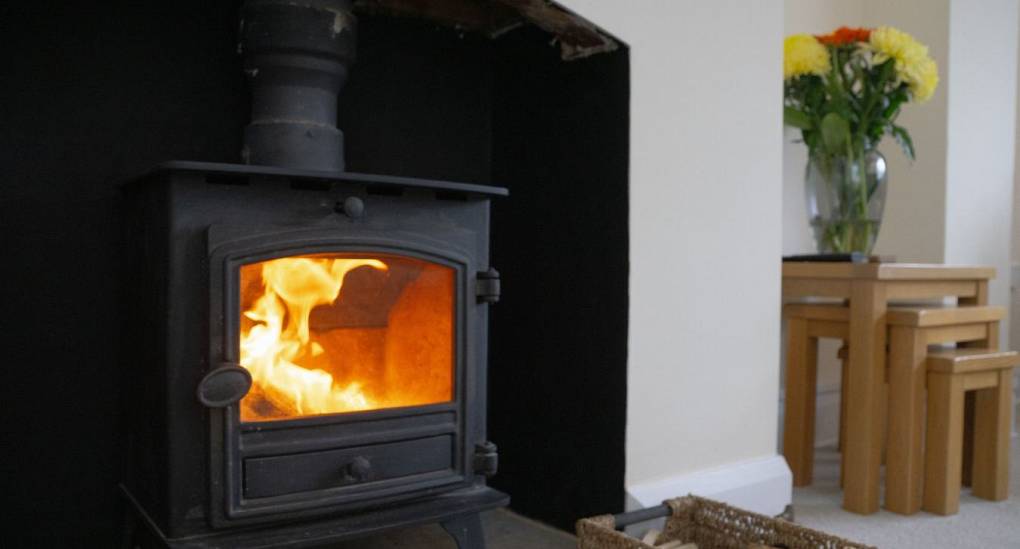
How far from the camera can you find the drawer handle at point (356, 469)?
129cm

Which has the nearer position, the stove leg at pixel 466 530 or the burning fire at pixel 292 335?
the burning fire at pixel 292 335

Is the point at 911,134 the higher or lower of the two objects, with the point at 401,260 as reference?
higher

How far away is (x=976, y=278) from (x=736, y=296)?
3.29 ft

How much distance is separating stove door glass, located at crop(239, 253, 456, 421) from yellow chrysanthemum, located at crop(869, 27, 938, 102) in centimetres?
158

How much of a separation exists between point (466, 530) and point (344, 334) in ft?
1.29

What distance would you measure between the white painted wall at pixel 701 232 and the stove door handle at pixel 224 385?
76cm

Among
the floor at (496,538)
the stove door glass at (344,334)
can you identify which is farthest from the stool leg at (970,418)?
the stove door glass at (344,334)

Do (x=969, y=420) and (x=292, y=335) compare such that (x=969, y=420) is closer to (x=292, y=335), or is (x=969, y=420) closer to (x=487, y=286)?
(x=487, y=286)

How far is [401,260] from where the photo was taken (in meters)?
1.38

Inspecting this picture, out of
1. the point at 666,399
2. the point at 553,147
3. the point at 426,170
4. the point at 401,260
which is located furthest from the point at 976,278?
the point at 401,260

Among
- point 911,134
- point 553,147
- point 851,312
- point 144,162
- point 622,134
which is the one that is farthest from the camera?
point 911,134

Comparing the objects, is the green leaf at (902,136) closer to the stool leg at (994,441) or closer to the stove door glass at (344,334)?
the stool leg at (994,441)

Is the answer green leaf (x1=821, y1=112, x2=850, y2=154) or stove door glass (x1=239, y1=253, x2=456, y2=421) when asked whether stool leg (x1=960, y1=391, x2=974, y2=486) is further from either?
stove door glass (x1=239, y1=253, x2=456, y2=421)

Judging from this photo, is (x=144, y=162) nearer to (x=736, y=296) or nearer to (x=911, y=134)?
(x=736, y=296)
